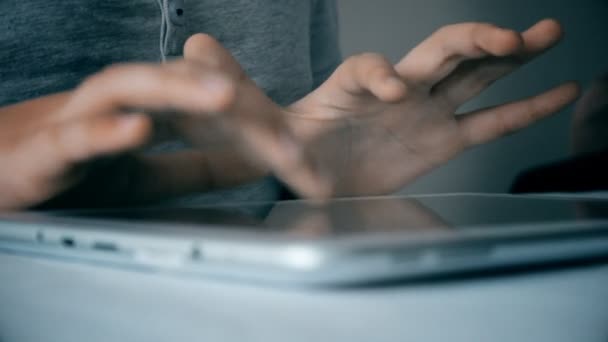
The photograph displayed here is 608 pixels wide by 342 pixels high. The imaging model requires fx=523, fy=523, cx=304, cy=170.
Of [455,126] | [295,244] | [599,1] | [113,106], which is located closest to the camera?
[295,244]

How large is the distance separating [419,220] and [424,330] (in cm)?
6

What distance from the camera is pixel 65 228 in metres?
0.18

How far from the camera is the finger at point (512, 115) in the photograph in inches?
14.3

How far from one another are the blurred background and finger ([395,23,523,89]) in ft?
2.25

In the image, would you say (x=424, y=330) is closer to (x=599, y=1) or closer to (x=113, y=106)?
(x=113, y=106)

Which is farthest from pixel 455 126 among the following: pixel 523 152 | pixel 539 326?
pixel 523 152

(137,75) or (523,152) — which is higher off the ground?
(137,75)

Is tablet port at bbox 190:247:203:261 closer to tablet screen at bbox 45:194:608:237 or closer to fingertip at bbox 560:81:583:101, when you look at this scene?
tablet screen at bbox 45:194:608:237

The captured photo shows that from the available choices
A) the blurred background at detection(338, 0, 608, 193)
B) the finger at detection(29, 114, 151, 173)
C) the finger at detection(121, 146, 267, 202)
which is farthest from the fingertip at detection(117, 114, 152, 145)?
the blurred background at detection(338, 0, 608, 193)

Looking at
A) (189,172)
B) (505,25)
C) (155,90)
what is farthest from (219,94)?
(505,25)

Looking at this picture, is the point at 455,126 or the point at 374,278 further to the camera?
the point at 455,126

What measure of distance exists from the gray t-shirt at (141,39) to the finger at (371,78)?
0.78 feet

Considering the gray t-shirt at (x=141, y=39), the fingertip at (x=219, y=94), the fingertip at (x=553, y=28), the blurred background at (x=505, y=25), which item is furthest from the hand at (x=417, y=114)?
the blurred background at (x=505, y=25)

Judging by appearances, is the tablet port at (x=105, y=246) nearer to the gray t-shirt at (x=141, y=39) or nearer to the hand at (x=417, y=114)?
the hand at (x=417, y=114)
